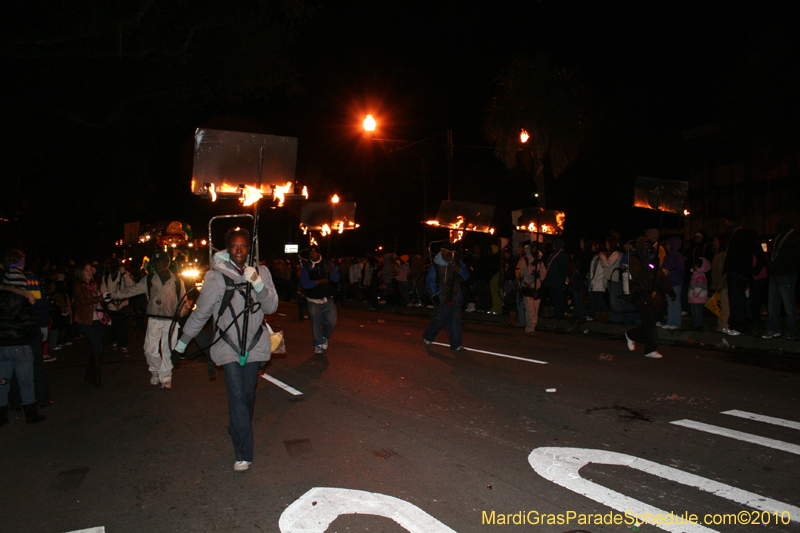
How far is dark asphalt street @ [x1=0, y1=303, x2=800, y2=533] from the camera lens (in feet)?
12.6

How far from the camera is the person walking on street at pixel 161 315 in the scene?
8.14 m

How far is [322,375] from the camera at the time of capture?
8641mm

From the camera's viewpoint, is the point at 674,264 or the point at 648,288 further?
the point at 674,264

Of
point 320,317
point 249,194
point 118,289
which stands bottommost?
point 320,317

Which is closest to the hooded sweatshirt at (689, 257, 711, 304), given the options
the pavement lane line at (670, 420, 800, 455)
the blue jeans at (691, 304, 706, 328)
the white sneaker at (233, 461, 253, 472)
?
the blue jeans at (691, 304, 706, 328)

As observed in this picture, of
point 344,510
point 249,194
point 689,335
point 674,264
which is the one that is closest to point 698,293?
point 674,264

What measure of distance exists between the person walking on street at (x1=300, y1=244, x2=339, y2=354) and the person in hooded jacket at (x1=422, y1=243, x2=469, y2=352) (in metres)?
1.83

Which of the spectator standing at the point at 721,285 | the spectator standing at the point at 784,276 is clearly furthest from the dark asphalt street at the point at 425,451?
the spectator standing at the point at 721,285

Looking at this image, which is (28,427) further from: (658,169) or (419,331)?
(658,169)

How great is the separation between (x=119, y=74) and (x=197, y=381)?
458 inches

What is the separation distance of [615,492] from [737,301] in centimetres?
820

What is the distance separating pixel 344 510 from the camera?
3.87 metres

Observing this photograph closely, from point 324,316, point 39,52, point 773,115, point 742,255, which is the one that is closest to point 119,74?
point 39,52

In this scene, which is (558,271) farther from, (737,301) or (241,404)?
(241,404)
